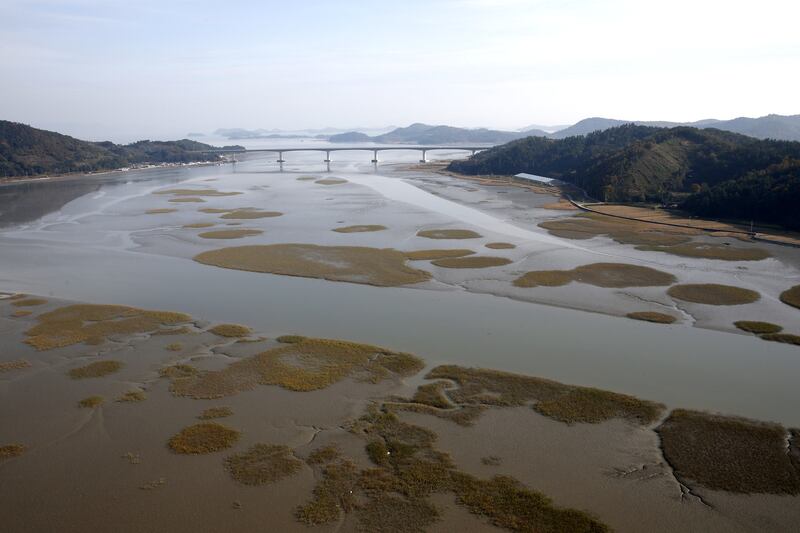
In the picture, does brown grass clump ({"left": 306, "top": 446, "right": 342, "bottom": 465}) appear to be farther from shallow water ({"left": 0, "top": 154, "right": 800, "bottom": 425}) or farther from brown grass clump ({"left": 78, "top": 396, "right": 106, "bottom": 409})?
brown grass clump ({"left": 78, "top": 396, "right": 106, "bottom": 409})

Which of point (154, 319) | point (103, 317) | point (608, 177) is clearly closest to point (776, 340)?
point (154, 319)

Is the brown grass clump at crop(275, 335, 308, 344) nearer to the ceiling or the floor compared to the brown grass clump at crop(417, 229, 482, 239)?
nearer to the floor

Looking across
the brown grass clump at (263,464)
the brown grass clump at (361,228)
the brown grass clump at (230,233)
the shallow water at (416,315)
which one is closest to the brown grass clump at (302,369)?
the shallow water at (416,315)

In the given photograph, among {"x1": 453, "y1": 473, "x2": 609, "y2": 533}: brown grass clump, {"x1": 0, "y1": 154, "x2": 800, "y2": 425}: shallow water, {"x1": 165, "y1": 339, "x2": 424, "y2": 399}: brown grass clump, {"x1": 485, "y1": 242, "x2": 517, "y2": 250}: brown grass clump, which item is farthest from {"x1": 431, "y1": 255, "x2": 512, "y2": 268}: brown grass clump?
{"x1": 453, "y1": 473, "x2": 609, "y2": 533}: brown grass clump

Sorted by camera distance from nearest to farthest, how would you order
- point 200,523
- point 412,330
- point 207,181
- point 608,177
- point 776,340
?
point 200,523 → point 776,340 → point 412,330 → point 608,177 → point 207,181

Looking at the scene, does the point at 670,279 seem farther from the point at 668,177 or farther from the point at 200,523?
the point at 668,177

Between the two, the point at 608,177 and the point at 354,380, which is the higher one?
the point at 608,177

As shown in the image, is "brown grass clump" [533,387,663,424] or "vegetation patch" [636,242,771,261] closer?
"brown grass clump" [533,387,663,424]

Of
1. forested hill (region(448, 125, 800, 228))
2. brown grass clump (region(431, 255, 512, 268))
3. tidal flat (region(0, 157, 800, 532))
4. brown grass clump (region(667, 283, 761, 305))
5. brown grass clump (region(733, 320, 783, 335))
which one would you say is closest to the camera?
tidal flat (region(0, 157, 800, 532))
